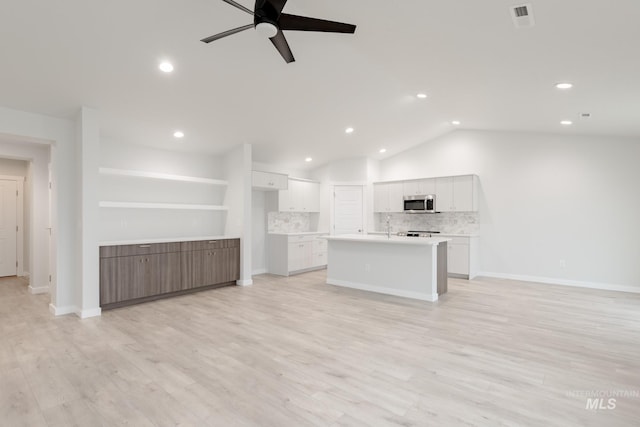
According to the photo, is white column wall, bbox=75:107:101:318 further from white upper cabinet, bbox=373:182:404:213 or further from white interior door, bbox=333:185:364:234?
white upper cabinet, bbox=373:182:404:213

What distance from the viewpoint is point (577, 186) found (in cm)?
605

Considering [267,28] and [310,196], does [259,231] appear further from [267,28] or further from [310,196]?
[267,28]

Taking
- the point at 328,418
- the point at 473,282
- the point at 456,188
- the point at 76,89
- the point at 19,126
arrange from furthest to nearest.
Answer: the point at 456,188
the point at 473,282
the point at 19,126
the point at 76,89
the point at 328,418

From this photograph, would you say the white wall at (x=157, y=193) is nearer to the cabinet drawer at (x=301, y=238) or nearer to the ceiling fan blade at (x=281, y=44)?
Answer: the cabinet drawer at (x=301, y=238)

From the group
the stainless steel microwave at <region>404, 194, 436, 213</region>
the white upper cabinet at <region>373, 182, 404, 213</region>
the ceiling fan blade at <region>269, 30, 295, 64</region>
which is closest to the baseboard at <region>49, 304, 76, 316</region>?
the ceiling fan blade at <region>269, 30, 295, 64</region>

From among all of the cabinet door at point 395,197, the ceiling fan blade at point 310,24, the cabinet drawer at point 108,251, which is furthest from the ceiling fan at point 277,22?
the cabinet door at point 395,197

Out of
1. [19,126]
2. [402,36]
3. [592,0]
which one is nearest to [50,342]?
[19,126]

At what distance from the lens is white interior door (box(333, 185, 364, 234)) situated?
27.0ft

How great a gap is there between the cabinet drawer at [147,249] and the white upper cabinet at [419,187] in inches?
198

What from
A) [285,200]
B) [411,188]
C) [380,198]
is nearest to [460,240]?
[411,188]

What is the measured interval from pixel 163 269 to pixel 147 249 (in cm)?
40

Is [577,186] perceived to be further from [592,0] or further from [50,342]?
[50,342]

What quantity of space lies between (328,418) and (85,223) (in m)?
3.88

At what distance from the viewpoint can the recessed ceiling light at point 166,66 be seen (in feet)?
11.7
